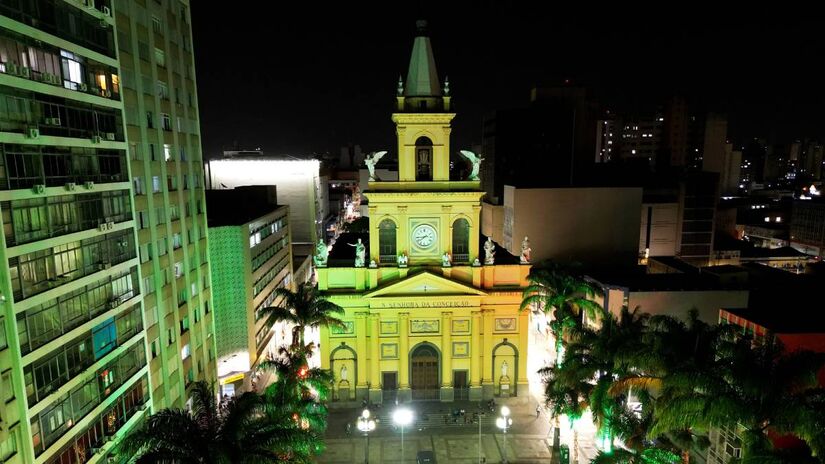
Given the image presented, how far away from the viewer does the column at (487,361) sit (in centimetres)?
3788

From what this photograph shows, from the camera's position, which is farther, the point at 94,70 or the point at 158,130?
the point at 158,130

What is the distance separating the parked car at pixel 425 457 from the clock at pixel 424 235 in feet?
45.9

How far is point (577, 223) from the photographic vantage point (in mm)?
63000

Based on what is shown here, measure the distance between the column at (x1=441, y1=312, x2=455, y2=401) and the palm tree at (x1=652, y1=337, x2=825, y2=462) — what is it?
69.0 ft

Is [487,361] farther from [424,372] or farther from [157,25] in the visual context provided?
[157,25]

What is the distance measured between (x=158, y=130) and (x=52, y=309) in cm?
1144

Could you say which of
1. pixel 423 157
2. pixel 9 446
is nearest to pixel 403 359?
pixel 423 157

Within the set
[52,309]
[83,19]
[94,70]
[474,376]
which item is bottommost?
[474,376]

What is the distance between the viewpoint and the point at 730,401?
1541 cm

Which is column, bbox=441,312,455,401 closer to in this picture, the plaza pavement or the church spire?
the plaza pavement

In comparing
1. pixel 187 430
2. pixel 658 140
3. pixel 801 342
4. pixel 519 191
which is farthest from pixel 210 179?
pixel 658 140

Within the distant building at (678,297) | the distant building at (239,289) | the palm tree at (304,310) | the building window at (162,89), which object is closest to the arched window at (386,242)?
the palm tree at (304,310)

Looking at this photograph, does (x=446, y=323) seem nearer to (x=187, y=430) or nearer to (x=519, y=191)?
(x=187, y=430)

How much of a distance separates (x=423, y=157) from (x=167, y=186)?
17229 millimetres
